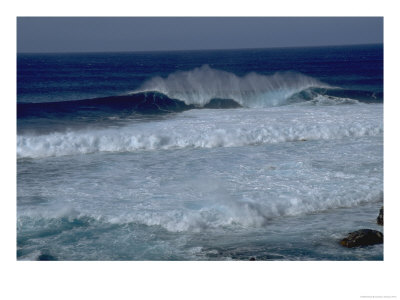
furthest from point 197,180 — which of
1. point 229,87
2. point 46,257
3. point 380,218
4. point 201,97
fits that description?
point 229,87

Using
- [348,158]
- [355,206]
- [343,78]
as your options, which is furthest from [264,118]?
[343,78]

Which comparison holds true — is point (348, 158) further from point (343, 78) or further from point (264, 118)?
point (343, 78)

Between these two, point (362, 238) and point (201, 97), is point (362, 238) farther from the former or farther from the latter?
point (201, 97)

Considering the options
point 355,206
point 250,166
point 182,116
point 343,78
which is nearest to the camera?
point 355,206

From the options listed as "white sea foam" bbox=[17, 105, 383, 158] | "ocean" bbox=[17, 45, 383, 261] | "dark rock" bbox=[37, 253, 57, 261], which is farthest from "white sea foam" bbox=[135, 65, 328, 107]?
"dark rock" bbox=[37, 253, 57, 261]

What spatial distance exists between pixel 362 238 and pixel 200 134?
6108 millimetres

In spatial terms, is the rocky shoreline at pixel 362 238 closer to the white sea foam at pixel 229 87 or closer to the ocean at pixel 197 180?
the ocean at pixel 197 180

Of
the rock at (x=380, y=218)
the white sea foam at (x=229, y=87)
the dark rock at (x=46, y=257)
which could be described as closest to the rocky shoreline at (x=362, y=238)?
the rock at (x=380, y=218)

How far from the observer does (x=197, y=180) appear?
8461 millimetres

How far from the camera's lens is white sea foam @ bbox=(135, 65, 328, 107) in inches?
674

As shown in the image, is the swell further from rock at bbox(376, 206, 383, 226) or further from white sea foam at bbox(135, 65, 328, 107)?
rock at bbox(376, 206, 383, 226)

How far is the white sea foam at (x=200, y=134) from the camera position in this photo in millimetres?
11141
